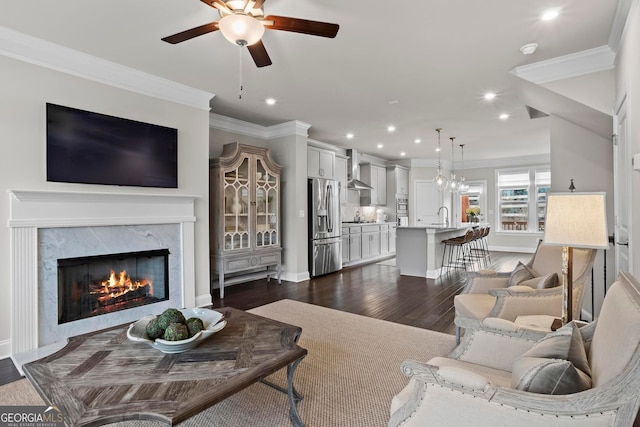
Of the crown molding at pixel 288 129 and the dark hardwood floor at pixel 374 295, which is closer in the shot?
the dark hardwood floor at pixel 374 295

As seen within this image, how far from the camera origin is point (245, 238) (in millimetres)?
5086

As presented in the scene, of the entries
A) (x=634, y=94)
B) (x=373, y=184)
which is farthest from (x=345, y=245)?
(x=634, y=94)

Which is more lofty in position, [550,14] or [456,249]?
[550,14]

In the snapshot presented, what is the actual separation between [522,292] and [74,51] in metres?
4.33

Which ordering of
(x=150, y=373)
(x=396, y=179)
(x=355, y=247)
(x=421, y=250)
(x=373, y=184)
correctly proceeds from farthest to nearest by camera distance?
(x=396, y=179)
(x=373, y=184)
(x=355, y=247)
(x=421, y=250)
(x=150, y=373)

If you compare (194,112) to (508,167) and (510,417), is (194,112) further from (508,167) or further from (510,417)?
(508,167)

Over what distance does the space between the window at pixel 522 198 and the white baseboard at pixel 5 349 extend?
10443mm

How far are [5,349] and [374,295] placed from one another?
156 inches

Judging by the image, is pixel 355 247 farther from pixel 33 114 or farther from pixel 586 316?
pixel 33 114

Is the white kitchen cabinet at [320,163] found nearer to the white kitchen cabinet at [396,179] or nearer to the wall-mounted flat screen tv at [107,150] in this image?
the wall-mounted flat screen tv at [107,150]

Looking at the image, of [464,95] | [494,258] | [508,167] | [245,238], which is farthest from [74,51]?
[508,167]

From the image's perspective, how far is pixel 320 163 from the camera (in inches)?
255

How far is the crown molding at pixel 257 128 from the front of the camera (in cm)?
520

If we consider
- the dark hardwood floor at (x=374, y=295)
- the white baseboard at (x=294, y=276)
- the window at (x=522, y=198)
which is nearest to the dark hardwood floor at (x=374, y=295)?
the dark hardwood floor at (x=374, y=295)
